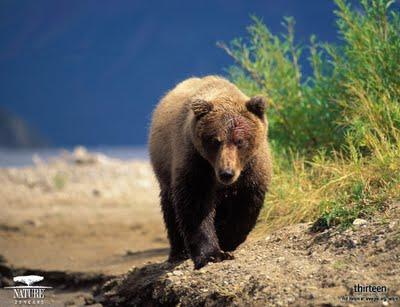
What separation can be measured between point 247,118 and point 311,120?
279cm

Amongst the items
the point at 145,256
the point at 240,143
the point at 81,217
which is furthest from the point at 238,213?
the point at 81,217

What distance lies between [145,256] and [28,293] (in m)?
1.88

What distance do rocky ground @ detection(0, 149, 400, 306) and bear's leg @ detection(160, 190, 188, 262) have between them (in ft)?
0.92

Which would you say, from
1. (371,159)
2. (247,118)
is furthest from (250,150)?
(371,159)

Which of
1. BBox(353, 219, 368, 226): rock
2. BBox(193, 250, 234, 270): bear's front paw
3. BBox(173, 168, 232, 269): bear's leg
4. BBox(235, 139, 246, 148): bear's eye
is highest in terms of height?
BBox(235, 139, 246, 148): bear's eye

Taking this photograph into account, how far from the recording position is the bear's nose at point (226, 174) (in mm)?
5734

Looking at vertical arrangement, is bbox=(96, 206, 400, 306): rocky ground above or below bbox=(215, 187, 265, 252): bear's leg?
below

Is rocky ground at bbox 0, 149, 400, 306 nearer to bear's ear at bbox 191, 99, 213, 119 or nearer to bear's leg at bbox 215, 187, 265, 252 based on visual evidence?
bear's leg at bbox 215, 187, 265, 252

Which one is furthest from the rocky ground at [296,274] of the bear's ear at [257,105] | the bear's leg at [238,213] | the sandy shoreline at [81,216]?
the sandy shoreline at [81,216]

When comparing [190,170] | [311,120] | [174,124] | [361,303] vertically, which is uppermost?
[311,120]

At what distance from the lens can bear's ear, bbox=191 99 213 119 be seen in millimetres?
6023

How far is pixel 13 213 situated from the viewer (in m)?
12.6

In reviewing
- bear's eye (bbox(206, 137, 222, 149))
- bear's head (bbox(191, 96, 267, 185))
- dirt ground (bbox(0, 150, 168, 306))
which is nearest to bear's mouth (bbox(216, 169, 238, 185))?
bear's head (bbox(191, 96, 267, 185))

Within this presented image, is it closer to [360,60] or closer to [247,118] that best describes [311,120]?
[360,60]
